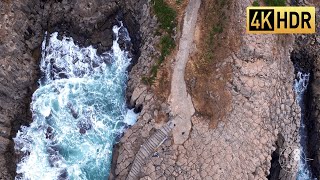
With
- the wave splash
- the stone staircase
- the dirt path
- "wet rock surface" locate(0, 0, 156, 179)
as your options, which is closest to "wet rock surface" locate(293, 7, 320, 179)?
the dirt path

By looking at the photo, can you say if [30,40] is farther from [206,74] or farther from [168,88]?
[206,74]

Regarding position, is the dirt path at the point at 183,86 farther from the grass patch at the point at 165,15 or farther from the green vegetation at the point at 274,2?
the green vegetation at the point at 274,2

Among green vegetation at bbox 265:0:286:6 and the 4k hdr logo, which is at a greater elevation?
green vegetation at bbox 265:0:286:6

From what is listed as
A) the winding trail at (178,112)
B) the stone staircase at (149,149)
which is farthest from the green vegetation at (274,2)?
the stone staircase at (149,149)

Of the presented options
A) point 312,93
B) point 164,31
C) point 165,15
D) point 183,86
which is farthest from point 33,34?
point 312,93

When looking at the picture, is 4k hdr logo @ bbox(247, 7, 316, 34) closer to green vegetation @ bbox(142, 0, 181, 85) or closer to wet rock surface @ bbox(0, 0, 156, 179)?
green vegetation @ bbox(142, 0, 181, 85)

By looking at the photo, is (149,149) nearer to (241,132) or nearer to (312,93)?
(241,132)

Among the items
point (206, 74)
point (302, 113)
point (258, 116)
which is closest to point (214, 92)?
point (206, 74)
